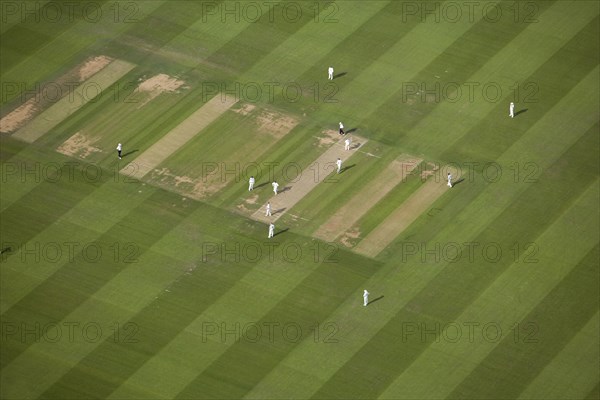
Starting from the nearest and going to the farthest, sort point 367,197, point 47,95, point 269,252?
point 269,252
point 367,197
point 47,95

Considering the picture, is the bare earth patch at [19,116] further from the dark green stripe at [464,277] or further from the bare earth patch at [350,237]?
the dark green stripe at [464,277]

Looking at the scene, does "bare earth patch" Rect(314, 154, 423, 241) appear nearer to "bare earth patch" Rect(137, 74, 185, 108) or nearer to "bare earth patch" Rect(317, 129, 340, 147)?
"bare earth patch" Rect(317, 129, 340, 147)

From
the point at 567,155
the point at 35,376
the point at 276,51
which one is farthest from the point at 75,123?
the point at 567,155

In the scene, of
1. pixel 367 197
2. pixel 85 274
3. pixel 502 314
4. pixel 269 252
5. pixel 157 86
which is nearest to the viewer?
pixel 502 314

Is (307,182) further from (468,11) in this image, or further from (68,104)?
(468,11)

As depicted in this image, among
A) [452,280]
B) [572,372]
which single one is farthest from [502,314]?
[572,372]

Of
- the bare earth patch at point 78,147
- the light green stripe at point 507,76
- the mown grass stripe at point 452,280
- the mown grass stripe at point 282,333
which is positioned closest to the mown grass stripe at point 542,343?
the mown grass stripe at point 452,280

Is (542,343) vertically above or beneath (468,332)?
beneath
